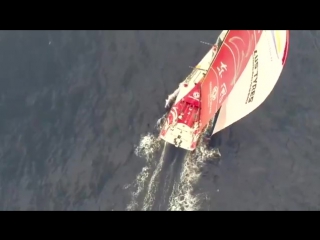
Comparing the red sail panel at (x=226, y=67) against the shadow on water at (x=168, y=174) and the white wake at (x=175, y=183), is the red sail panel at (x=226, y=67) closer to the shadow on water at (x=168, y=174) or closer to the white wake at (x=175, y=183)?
the white wake at (x=175, y=183)

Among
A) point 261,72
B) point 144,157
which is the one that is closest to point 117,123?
point 144,157

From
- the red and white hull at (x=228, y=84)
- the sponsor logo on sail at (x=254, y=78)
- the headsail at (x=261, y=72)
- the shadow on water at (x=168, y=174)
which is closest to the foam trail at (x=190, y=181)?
the shadow on water at (x=168, y=174)

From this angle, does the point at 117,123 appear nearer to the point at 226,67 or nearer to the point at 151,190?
the point at 151,190

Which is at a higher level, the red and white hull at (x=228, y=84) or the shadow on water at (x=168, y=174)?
the red and white hull at (x=228, y=84)

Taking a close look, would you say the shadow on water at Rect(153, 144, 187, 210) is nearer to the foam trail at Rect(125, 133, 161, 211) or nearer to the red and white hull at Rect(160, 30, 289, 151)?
the red and white hull at Rect(160, 30, 289, 151)

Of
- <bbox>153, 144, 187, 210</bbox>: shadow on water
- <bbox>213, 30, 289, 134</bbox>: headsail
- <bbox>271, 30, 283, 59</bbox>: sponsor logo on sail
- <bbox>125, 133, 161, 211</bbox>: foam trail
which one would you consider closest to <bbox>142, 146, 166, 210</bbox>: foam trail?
<bbox>153, 144, 187, 210</bbox>: shadow on water
